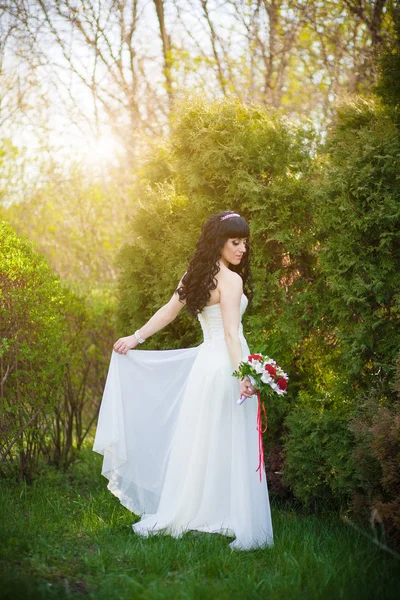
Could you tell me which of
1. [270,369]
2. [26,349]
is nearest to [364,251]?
[270,369]

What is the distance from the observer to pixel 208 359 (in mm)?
4695

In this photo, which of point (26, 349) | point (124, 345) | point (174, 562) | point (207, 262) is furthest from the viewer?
Answer: point (26, 349)

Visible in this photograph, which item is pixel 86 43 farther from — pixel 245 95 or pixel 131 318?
pixel 131 318

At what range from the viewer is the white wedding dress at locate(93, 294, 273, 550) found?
14.6 ft

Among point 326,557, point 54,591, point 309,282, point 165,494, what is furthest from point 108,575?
point 309,282

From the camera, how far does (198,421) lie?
462 centimetres

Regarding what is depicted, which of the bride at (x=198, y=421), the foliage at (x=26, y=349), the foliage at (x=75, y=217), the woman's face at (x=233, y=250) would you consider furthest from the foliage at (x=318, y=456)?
the foliage at (x=75, y=217)

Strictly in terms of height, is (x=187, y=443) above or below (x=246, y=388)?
below

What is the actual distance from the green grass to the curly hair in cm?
176

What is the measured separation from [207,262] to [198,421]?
123 centimetres

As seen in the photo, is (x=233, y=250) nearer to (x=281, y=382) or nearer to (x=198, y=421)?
(x=281, y=382)

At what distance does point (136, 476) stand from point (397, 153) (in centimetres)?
345

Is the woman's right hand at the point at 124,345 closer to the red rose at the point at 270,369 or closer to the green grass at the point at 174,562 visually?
the red rose at the point at 270,369

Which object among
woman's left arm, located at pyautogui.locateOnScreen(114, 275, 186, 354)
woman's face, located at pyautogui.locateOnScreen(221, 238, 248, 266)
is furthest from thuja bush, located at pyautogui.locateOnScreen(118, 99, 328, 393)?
woman's left arm, located at pyautogui.locateOnScreen(114, 275, 186, 354)
